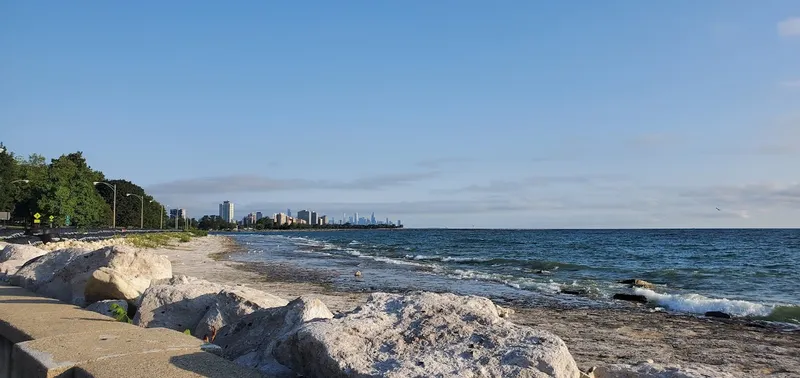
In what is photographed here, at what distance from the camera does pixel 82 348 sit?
4246mm

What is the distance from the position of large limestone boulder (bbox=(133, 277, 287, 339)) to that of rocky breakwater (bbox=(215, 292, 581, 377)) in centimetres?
150

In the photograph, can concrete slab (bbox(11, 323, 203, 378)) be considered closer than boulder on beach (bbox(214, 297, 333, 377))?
Yes

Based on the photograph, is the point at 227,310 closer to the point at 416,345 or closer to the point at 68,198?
the point at 416,345

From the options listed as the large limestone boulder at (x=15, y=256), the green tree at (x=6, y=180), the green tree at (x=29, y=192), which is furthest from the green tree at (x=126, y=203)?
the large limestone boulder at (x=15, y=256)

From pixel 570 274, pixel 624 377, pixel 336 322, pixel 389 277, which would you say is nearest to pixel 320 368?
pixel 336 322

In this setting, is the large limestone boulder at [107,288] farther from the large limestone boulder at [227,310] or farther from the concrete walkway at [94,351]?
the large limestone boulder at [227,310]

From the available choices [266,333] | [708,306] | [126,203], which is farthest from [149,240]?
[126,203]

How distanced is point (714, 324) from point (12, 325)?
42.0ft

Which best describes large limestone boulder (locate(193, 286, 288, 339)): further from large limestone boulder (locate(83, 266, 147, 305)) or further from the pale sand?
the pale sand

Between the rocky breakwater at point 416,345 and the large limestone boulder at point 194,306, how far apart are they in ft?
4.91

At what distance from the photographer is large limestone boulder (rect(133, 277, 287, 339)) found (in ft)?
20.3

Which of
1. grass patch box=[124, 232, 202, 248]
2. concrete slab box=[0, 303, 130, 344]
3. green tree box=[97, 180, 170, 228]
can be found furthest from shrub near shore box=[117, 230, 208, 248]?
green tree box=[97, 180, 170, 228]

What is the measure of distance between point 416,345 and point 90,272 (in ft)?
19.7

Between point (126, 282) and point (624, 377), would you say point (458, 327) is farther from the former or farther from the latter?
point (126, 282)
